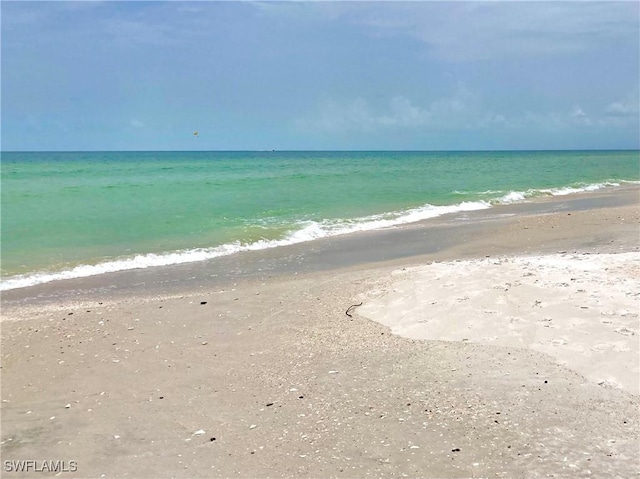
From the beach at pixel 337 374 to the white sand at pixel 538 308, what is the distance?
0.03 meters

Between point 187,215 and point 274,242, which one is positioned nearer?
point 274,242

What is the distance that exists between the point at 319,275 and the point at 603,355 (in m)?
6.07

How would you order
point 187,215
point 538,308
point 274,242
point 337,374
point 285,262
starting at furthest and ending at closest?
1. point 187,215
2. point 274,242
3. point 285,262
4. point 538,308
5. point 337,374

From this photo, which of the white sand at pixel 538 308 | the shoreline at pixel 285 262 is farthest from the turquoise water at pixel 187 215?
the white sand at pixel 538 308

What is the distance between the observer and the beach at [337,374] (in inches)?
176

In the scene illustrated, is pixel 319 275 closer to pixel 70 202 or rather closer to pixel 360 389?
pixel 360 389

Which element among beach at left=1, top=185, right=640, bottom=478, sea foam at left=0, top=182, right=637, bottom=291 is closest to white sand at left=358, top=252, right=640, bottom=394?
beach at left=1, top=185, right=640, bottom=478

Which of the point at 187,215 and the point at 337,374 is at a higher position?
the point at 187,215

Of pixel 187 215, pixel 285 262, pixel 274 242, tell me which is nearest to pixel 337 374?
pixel 285 262

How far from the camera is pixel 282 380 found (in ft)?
19.6

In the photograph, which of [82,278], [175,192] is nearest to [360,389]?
[82,278]

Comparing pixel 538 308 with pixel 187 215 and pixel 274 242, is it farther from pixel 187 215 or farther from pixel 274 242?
pixel 187 215

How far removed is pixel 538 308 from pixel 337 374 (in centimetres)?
278

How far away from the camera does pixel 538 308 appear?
7043mm
